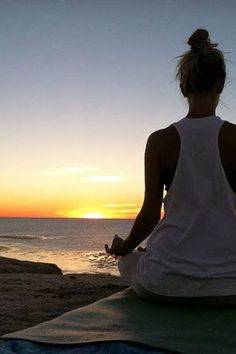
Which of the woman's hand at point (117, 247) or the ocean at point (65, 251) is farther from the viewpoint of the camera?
the ocean at point (65, 251)

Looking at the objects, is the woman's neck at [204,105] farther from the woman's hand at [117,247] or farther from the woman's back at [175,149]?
the woman's hand at [117,247]

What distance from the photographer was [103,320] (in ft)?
9.89

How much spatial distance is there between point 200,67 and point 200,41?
0.23 metres

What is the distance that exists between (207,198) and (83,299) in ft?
10.4

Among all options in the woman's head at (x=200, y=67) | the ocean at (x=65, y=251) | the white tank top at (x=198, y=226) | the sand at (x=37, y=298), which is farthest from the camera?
the ocean at (x=65, y=251)

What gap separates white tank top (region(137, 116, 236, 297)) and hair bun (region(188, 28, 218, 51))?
0.48 meters

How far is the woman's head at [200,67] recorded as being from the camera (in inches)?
124

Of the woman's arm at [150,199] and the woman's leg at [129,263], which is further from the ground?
the woman's arm at [150,199]

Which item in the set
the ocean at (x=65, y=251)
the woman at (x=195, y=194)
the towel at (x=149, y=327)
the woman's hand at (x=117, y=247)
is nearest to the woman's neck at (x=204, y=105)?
the woman at (x=195, y=194)

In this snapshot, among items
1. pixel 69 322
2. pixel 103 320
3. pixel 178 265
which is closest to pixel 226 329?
pixel 178 265

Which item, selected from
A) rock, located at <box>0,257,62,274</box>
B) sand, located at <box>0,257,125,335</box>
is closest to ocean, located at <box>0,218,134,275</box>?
rock, located at <box>0,257,62,274</box>

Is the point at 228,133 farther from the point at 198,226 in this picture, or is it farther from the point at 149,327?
the point at 149,327

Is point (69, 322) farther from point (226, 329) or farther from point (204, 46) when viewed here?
point (204, 46)

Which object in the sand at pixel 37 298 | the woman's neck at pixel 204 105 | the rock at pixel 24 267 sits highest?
the woman's neck at pixel 204 105
